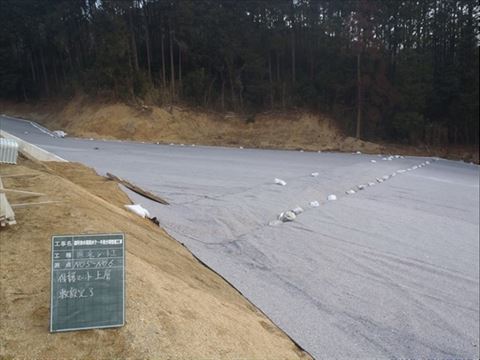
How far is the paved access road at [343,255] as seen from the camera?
389cm

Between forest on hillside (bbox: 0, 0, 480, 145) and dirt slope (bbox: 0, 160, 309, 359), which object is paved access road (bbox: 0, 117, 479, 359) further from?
forest on hillside (bbox: 0, 0, 480, 145)

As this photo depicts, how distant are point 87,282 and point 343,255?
3967 mm

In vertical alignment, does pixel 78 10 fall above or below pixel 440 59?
above

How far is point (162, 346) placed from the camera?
2.49 meters

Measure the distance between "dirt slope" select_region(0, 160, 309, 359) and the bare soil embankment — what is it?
18424mm

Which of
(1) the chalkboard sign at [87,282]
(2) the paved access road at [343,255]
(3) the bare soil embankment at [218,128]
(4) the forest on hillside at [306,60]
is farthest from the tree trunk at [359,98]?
(1) the chalkboard sign at [87,282]

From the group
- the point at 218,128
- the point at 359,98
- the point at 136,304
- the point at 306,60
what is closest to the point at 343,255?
the point at 136,304

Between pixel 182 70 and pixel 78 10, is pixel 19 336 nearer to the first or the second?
pixel 182 70

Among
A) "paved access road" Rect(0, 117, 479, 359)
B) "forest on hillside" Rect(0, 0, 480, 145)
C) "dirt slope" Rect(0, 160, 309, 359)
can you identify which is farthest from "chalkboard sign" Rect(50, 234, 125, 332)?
"forest on hillside" Rect(0, 0, 480, 145)

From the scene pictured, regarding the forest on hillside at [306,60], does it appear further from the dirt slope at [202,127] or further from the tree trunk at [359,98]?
the dirt slope at [202,127]

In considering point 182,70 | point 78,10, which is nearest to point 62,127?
point 182,70

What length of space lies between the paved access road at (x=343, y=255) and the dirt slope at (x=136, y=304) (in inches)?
17.8

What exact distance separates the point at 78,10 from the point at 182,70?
28.8 feet

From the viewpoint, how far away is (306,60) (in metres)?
27.4
